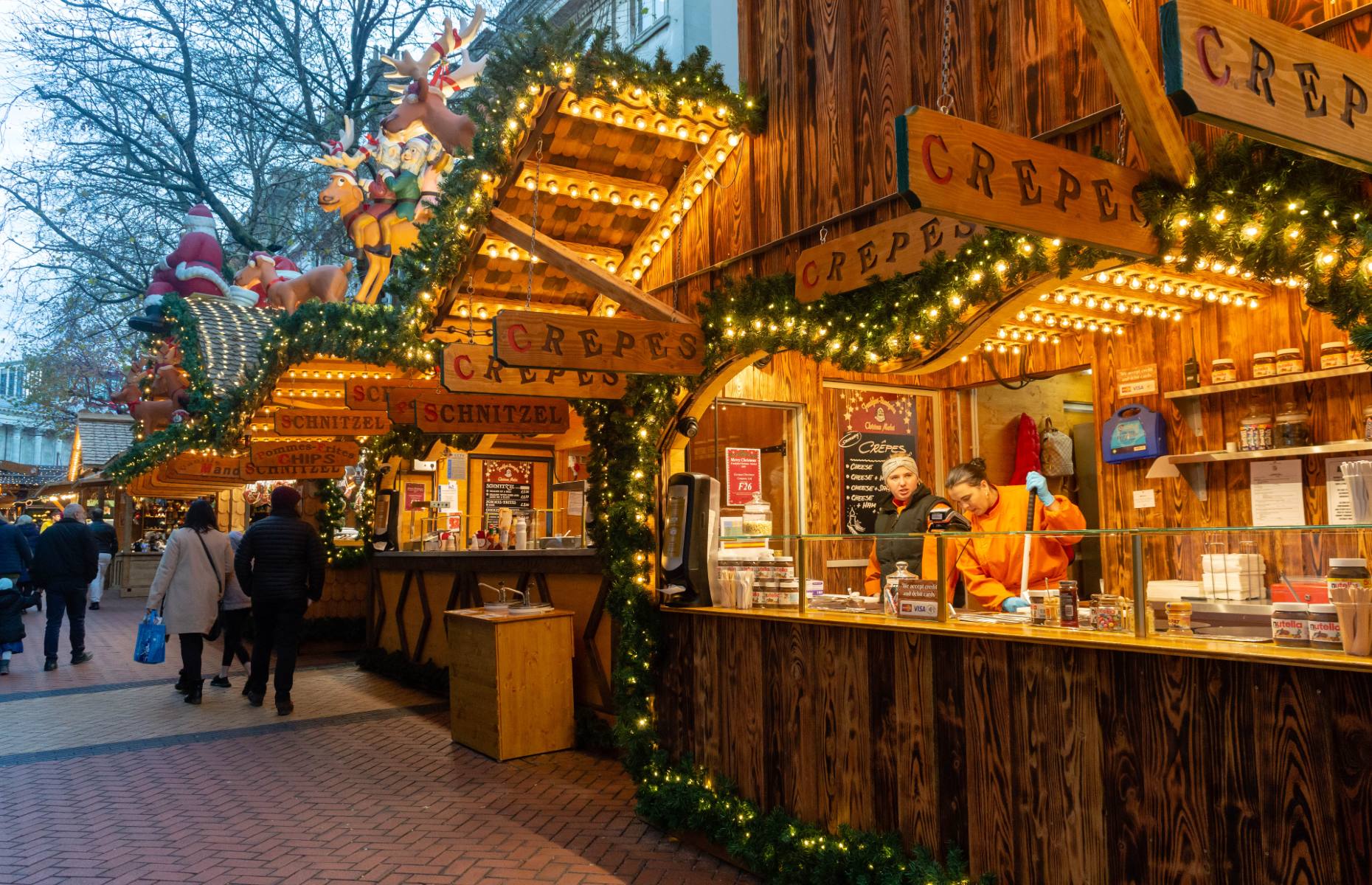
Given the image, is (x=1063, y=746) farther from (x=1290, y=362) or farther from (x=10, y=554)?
(x=10, y=554)

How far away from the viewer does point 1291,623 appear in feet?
9.61

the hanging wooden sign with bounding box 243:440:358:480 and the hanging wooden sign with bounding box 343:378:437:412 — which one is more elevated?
the hanging wooden sign with bounding box 343:378:437:412

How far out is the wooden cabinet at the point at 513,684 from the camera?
6.73 meters

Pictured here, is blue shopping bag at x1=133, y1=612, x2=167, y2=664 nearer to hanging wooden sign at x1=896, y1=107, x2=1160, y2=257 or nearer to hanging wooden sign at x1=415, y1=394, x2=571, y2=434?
hanging wooden sign at x1=415, y1=394, x2=571, y2=434

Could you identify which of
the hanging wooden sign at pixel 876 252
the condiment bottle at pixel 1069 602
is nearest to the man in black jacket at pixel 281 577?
the hanging wooden sign at pixel 876 252

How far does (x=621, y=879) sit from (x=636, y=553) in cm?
186

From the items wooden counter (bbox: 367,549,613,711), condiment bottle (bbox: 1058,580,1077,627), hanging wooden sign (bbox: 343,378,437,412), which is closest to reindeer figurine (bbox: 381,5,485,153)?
hanging wooden sign (bbox: 343,378,437,412)

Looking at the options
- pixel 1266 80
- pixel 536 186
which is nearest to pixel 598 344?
pixel 536 186

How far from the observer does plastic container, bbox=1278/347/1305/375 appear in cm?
579

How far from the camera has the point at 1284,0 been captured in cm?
318

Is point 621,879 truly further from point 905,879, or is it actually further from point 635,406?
point 635,406

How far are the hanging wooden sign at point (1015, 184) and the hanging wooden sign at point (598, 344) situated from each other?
2400mm

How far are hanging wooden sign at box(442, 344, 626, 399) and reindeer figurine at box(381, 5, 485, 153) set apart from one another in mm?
2568

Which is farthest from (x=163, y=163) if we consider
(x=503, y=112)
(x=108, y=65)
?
(x=503, y=112)
